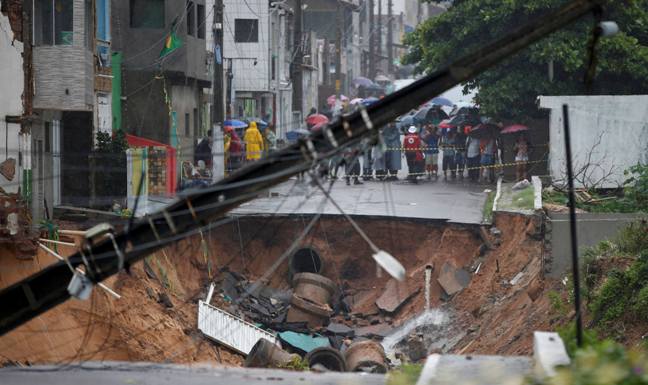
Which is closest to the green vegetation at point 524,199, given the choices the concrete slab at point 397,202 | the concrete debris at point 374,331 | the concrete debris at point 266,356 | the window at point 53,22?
the concrete slab at point 397,202

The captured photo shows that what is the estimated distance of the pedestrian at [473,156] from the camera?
34.7 metres

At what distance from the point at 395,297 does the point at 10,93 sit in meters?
9.37

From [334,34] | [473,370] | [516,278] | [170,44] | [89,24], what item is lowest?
[516,278]

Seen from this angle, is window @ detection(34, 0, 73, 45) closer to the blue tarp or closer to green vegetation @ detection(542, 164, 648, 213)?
the blue tarp

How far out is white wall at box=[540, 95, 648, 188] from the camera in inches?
1095

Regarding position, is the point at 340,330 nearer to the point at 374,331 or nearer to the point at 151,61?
the point at 374,331

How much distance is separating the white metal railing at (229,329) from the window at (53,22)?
6.22 m

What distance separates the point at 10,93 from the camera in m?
23.5

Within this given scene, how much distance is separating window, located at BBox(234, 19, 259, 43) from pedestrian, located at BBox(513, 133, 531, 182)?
23.7 metres

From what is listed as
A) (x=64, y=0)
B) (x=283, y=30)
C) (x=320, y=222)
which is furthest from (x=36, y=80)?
(x=283, y=30)

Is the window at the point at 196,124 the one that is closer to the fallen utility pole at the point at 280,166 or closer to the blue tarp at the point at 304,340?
the blue tarp at the point at 304,340

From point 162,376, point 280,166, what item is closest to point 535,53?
point 162,376

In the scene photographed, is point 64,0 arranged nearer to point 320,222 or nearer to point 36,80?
point 36,80

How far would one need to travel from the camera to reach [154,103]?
38.7 metres
